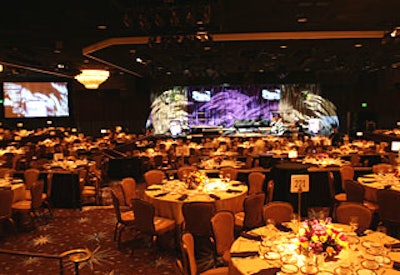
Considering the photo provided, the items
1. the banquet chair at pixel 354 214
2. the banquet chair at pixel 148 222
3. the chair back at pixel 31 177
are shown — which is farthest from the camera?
the chair back at pixel 31 177

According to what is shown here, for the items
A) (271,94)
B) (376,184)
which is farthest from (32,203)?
(271,94)

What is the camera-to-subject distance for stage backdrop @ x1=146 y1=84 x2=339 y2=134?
79.9 feet

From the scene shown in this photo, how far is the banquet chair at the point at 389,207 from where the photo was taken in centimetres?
618

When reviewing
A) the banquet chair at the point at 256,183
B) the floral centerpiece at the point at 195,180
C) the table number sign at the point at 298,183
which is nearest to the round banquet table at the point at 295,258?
the table number sign at the point at 298,183

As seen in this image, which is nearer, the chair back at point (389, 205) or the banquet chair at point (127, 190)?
the chair back at point (389, 205)

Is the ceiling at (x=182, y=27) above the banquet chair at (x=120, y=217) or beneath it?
above

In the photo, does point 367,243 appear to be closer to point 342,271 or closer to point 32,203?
point 342,271

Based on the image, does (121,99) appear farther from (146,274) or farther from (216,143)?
(146,274)

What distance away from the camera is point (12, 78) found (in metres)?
22.0

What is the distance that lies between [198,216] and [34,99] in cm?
1877

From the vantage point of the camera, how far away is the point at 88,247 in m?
6.89

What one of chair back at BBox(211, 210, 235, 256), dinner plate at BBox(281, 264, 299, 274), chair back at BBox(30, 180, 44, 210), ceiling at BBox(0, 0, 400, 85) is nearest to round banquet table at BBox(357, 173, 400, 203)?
ceiling at BBox(0, 0, 400, 85)

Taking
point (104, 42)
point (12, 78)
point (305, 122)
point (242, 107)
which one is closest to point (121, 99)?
point (12, 78)

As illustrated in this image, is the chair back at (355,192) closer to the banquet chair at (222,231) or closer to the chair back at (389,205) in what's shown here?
the chair back at (389,205)
